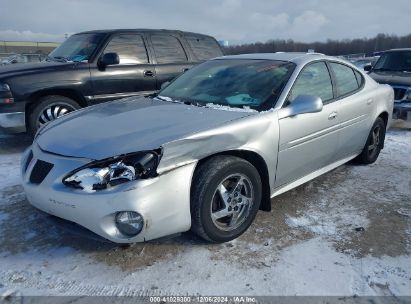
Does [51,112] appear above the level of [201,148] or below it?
below

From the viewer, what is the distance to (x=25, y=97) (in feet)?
17.5

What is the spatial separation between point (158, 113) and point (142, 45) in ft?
12.0

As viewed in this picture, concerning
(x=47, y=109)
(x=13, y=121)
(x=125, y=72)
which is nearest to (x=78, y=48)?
(x=125, y=72)

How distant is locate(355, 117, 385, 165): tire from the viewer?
4887 mm

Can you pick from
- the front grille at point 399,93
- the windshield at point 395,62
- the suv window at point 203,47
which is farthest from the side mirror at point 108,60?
the windshield at point 395,62

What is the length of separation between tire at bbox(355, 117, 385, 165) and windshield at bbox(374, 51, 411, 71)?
3941mm

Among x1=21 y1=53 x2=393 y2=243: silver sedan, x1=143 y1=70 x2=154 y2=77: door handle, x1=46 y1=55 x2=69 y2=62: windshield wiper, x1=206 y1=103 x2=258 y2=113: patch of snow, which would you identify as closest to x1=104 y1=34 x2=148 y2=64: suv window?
x1=143 y1=70 x2=154 y2=77: door handle

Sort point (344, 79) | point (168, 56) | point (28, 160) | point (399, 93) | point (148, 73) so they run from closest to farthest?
point (28, 160) → point (344, 79) → point (148, 73) → point (168, 56) → point (399, 93)

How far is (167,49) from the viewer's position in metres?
6.86

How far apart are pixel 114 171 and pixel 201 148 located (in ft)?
2.10

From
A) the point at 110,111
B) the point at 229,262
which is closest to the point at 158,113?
the point at 110,111

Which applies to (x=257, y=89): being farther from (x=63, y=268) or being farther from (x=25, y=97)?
(x=25, y=97)

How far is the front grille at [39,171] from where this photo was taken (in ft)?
8.94

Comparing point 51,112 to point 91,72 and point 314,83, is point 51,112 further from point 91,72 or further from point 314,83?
point 314,83
